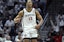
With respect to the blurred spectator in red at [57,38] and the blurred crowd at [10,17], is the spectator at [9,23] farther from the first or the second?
the blurred spectator in red at [57,38]

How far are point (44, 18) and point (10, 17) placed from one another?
6.45 ft

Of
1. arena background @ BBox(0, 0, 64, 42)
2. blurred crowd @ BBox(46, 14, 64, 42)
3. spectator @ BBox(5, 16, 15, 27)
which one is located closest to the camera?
blurred crowd @ BBox(46, 14, 64, 42)

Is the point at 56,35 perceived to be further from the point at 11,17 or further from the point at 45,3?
the point at 45,3

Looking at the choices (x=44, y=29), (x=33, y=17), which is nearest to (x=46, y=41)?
(x=44, y=29)

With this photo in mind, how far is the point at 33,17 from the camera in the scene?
9.26m

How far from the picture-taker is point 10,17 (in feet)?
58.0

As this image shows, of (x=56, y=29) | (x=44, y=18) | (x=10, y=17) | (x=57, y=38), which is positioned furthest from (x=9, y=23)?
(x=57, y=38)

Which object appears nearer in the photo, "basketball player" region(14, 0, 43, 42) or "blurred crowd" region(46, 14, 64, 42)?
"basketball player" region(14, 0, 43, 42)

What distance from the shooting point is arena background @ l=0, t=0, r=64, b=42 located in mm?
15870

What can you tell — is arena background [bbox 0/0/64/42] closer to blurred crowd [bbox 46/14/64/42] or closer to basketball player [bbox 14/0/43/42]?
blurred crowd [bbox 46/14/64/42]

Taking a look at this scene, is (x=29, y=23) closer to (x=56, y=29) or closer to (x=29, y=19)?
(x=29, y=19)

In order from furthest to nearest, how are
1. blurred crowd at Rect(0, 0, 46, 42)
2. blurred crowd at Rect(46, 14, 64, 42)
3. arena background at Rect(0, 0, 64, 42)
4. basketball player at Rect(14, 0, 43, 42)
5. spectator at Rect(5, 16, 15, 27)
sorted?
spectator at Rect(5, 16, 15, 27)
arena background at Rect(0, 0, 64, 42)
blurred crowd at Rect(46, 14, 64, 42)
blurred crowd at Rect(0, 0, 46, 42)
basketball player at Rect(14, 0, 43, 42)

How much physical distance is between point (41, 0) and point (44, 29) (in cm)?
309

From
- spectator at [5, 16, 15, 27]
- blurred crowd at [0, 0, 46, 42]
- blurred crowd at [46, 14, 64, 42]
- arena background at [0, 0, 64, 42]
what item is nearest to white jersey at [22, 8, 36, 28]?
blurred crowd at [0, 0, 46, 42]
